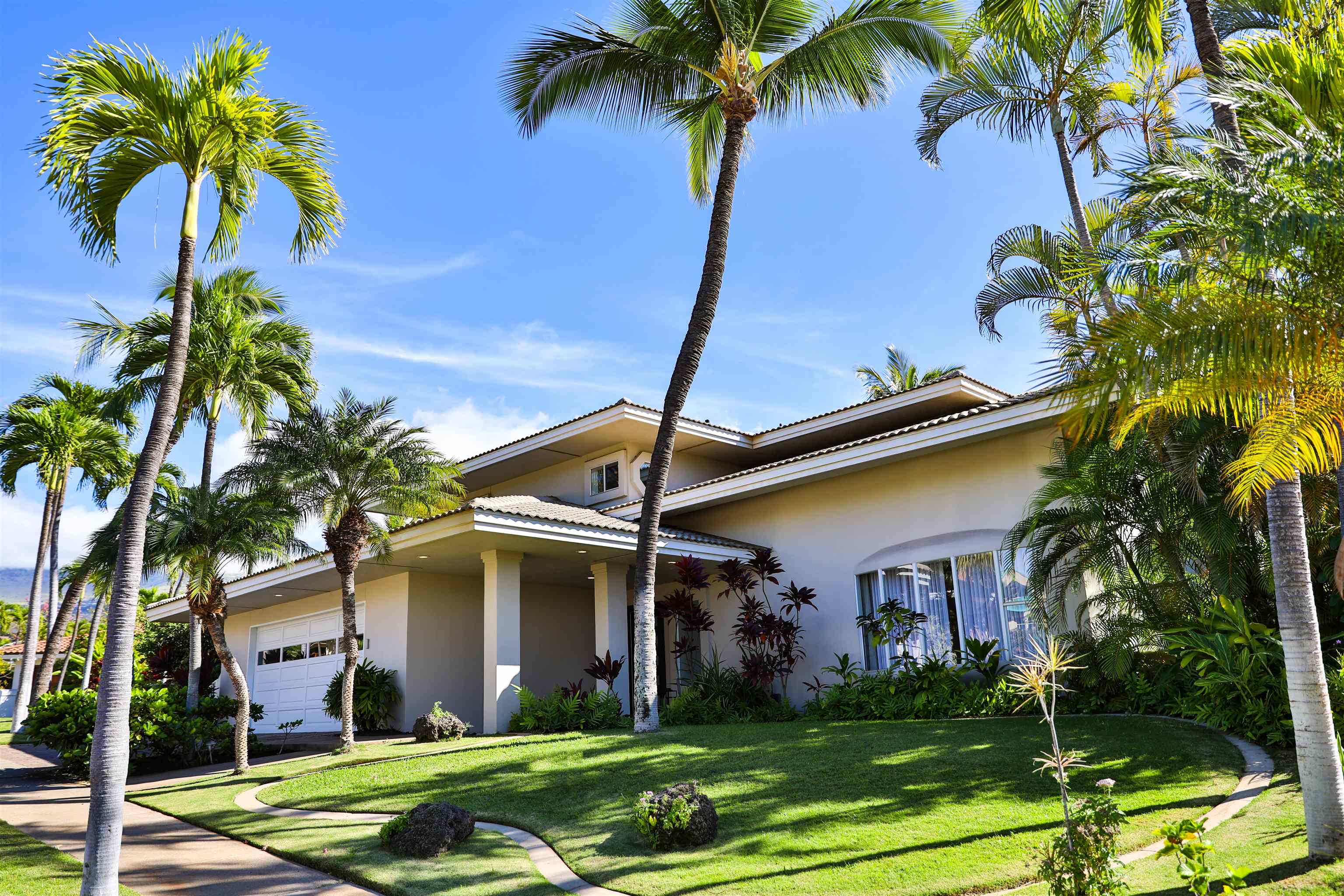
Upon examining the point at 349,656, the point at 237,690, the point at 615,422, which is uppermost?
the point at 615,422

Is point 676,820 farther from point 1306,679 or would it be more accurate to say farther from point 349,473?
point 349,473

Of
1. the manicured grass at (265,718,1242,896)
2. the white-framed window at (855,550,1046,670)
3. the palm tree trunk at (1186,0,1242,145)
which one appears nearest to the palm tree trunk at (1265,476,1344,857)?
the manicured grass at (265,718,1242,896)

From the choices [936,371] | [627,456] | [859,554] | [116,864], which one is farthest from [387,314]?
[936,371]

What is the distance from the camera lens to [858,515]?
16281mm

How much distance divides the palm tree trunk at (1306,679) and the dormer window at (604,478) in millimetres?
15321

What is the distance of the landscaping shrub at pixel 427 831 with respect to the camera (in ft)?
25.3

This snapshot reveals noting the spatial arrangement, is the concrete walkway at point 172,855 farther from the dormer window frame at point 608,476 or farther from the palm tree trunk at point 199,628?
the dormer window frame at point 608,476

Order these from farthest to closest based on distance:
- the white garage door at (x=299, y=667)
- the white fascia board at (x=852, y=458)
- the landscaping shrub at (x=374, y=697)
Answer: the white garage door at (x=299, y=667)
the landscaping shrub at (x=374, y=697)
the white fascia board at (x=852, y=458)

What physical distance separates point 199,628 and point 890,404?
15125mm

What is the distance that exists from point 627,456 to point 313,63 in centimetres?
1208

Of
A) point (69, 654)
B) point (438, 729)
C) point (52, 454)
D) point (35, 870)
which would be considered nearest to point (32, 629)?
point (52, 454)

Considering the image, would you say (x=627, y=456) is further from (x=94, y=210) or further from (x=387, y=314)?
(x=94, y=210)

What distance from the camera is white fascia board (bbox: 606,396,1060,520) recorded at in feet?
44.5

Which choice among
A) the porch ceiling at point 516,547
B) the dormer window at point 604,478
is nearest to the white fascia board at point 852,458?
the porch ceiling at point 516,547
